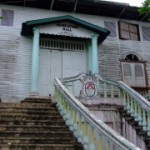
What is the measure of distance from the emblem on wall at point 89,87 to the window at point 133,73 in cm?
492

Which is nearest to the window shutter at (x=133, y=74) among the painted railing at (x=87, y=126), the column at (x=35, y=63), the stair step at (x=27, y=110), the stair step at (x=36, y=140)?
the column at (x=35, y=63)

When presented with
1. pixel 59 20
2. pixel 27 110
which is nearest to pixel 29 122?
pixel 27 110

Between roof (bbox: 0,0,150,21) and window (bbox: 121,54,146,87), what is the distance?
2.58 m

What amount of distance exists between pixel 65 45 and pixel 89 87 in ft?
16.2

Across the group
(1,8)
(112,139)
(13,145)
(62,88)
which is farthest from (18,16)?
(112,139)

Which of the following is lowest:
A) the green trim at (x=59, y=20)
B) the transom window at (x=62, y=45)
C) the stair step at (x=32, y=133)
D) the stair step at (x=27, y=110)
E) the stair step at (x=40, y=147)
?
the stair step at (x=40, y=147)

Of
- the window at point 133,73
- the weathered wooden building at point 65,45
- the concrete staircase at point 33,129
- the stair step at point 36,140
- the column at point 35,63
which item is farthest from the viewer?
the window at point 133,73

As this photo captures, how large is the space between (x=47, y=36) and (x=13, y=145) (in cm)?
829

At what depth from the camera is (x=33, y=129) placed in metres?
7.42

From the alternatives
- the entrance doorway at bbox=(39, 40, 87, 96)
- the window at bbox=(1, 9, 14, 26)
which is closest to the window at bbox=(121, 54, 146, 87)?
the entrance doorway at bbox=(39, 40, 87, 96)

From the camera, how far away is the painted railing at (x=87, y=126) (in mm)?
5234

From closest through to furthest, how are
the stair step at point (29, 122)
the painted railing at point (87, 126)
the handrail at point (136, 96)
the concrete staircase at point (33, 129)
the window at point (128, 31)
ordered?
the painted railing at point (87, 126)
the concrete staircase at point (33, 129)
the stair step at point (29, 122)
the handrail at point (136, 96)
the window at point (128, 31)

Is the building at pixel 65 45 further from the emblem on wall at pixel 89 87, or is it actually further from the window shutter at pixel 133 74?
the emblem on wall at pixel 89 87

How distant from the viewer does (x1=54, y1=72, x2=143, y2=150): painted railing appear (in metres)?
5.23
